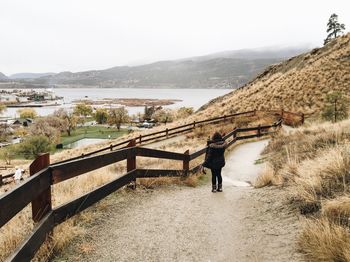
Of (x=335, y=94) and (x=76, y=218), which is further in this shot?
(x=335, y=94)

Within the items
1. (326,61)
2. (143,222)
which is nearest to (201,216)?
(143,222)

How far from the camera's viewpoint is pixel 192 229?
17.8ft

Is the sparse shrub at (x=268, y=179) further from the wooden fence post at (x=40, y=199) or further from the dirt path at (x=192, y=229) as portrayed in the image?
the wooden fence post at (x=40, y=199)

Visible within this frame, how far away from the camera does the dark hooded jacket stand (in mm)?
9242

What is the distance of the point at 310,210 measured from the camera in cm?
532

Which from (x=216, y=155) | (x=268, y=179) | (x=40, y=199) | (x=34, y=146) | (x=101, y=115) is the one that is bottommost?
(x=34, y=146)

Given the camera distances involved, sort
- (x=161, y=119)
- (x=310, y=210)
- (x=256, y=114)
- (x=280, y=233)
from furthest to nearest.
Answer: (x=161, y=119) → (x=256, y=114) → (x=310, y=210) → (x=280, y=233)

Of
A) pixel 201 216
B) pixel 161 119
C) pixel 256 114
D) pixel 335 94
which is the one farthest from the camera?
pixel 161 119

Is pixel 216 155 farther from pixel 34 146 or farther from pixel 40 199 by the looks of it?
pixel 34 146

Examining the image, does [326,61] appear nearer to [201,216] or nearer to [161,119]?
[201,216]

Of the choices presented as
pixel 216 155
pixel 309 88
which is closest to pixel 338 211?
pixel 216 155

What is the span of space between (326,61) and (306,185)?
42295 millimetres

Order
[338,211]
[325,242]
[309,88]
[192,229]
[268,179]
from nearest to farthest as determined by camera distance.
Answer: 1. [325,242]
2. [338,211]
3. [192,229]
4. [268,179]
5. [309,88]

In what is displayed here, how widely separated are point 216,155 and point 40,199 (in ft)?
19.2
